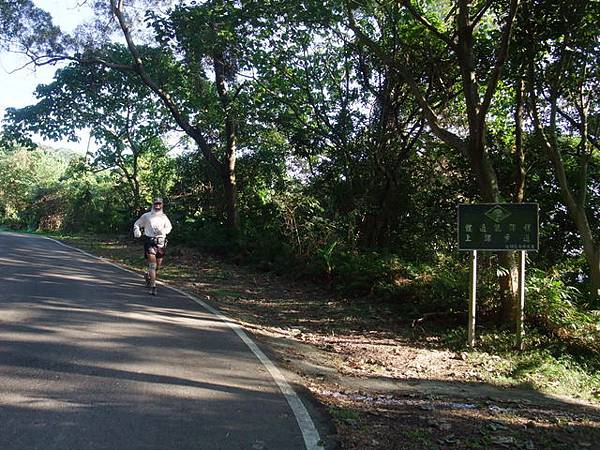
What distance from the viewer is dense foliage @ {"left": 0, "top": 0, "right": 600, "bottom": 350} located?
425 inches

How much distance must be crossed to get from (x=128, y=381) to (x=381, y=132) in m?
11.8

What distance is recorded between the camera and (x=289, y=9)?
1173 centimetres

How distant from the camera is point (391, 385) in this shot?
676cm

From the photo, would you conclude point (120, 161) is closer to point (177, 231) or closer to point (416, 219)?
point (177, 231)

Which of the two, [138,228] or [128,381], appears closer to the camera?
[128,381]

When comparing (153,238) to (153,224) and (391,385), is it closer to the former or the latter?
(153,224)

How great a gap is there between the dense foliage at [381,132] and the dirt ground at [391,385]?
1595 millimetres

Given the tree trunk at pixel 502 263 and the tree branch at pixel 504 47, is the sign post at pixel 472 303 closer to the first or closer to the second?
the tree trunk at pixel 502 263

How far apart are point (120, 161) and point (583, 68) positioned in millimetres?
24827

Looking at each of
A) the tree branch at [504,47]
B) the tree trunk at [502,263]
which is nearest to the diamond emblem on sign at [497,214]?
the tree trunk at [502,263]

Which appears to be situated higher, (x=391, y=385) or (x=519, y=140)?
(x=519, y=140)

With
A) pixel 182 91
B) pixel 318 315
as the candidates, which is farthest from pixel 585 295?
pixel 182 91

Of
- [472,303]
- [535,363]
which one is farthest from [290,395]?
[535,363]

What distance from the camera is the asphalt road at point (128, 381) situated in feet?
14.1
